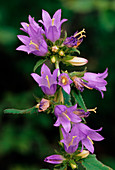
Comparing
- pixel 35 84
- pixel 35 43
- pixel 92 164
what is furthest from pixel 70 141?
pixel 35 84

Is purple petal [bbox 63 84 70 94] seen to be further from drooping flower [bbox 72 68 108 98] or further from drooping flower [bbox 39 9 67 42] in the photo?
drooping flower [bbox 39 9 67 42]

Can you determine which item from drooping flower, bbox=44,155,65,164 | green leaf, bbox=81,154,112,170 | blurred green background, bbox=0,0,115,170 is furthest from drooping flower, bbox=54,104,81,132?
blurred green background, bbox=0,0,115,170

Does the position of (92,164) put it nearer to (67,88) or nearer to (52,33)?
(67,88)

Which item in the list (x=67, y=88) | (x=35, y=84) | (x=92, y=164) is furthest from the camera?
(x=35, y=84)

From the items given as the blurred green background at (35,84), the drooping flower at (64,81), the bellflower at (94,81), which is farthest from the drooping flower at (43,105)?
the blurred green background at (35,84)

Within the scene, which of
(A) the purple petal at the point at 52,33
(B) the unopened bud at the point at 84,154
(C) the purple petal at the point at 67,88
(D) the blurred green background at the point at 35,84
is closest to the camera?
(C) the purple petal at the point at 67,88

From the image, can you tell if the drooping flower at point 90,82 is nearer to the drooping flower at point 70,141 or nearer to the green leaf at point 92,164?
the drooping flower at point 70,141
